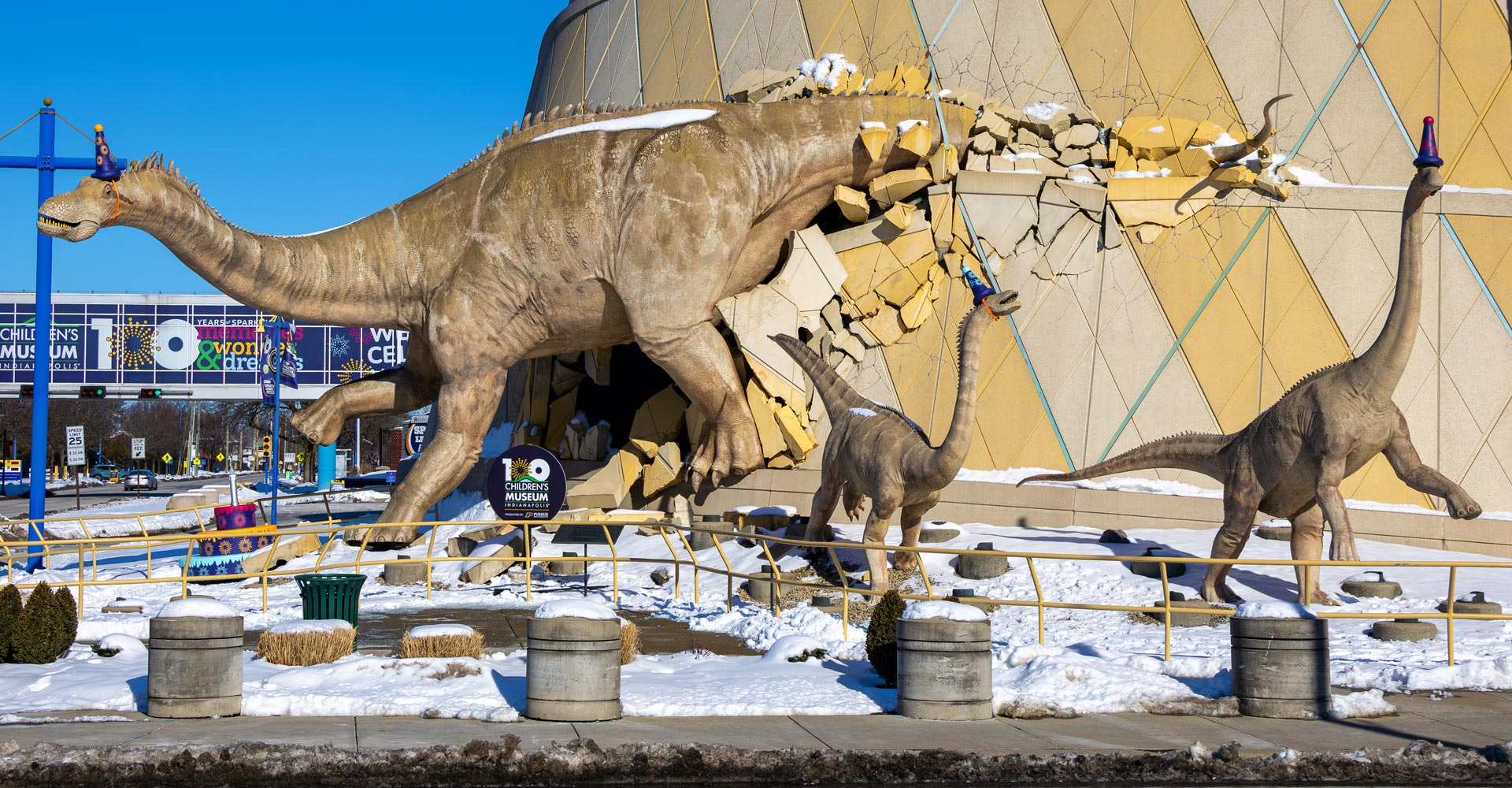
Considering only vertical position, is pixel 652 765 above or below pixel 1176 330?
below

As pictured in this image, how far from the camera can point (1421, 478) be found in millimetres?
14578

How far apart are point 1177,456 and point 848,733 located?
7963mm

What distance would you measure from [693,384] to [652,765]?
12.6 m

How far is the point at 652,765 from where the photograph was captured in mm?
8875

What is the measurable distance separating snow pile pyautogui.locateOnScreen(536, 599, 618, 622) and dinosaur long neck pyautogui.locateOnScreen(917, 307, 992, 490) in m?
5.07

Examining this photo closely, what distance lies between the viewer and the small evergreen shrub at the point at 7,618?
12.6 metres

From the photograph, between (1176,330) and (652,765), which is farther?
(1176,330)

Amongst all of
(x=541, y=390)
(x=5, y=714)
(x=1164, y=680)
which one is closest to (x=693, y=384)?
(x=541, y=390)

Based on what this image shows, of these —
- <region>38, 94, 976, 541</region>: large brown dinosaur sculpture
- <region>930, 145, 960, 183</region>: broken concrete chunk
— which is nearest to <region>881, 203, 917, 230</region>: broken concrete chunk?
<region>930, 145, 960, 183</region>: broken concrete chunk

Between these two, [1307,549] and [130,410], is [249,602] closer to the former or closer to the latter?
[1307,549]

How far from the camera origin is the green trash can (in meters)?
14.5

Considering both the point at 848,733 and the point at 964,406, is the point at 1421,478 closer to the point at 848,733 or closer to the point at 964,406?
the point at 964,406

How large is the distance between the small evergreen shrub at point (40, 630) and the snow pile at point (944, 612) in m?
7.80

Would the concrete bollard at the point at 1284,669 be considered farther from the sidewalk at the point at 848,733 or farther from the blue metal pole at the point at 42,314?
the blue metal pole at the point at 42,314
